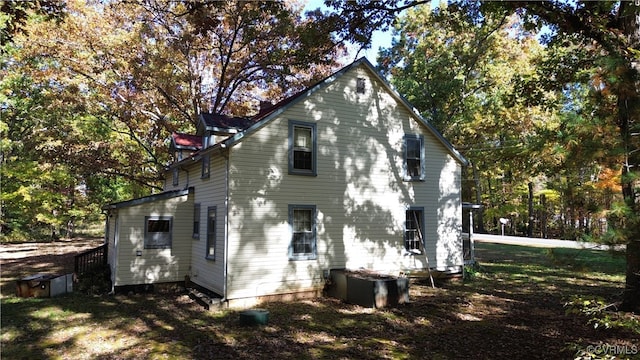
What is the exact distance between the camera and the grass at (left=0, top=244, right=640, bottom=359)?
7961 mm

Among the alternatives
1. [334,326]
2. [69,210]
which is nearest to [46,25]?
[69,210]

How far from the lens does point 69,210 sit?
1182 inches

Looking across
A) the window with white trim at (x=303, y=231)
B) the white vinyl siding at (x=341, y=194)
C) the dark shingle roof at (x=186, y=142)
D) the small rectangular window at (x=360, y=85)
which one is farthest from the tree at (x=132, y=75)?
the window with white trim at (x=303, y=231)

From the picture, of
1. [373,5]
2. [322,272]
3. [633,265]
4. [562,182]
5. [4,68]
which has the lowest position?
[322,272]

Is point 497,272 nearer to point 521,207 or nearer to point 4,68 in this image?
point 521,207

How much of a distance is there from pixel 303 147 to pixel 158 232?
19.8 feet

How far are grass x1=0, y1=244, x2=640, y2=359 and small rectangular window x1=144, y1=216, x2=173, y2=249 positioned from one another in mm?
1755

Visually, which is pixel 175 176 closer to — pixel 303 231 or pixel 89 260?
pixel 89 260

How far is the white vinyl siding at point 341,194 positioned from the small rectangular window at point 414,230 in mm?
232

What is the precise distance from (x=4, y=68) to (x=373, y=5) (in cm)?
2666

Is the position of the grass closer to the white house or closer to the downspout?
the downspout

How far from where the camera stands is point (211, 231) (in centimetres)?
1308

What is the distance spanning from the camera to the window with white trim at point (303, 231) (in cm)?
1279

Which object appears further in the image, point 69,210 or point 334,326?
point 69,210
